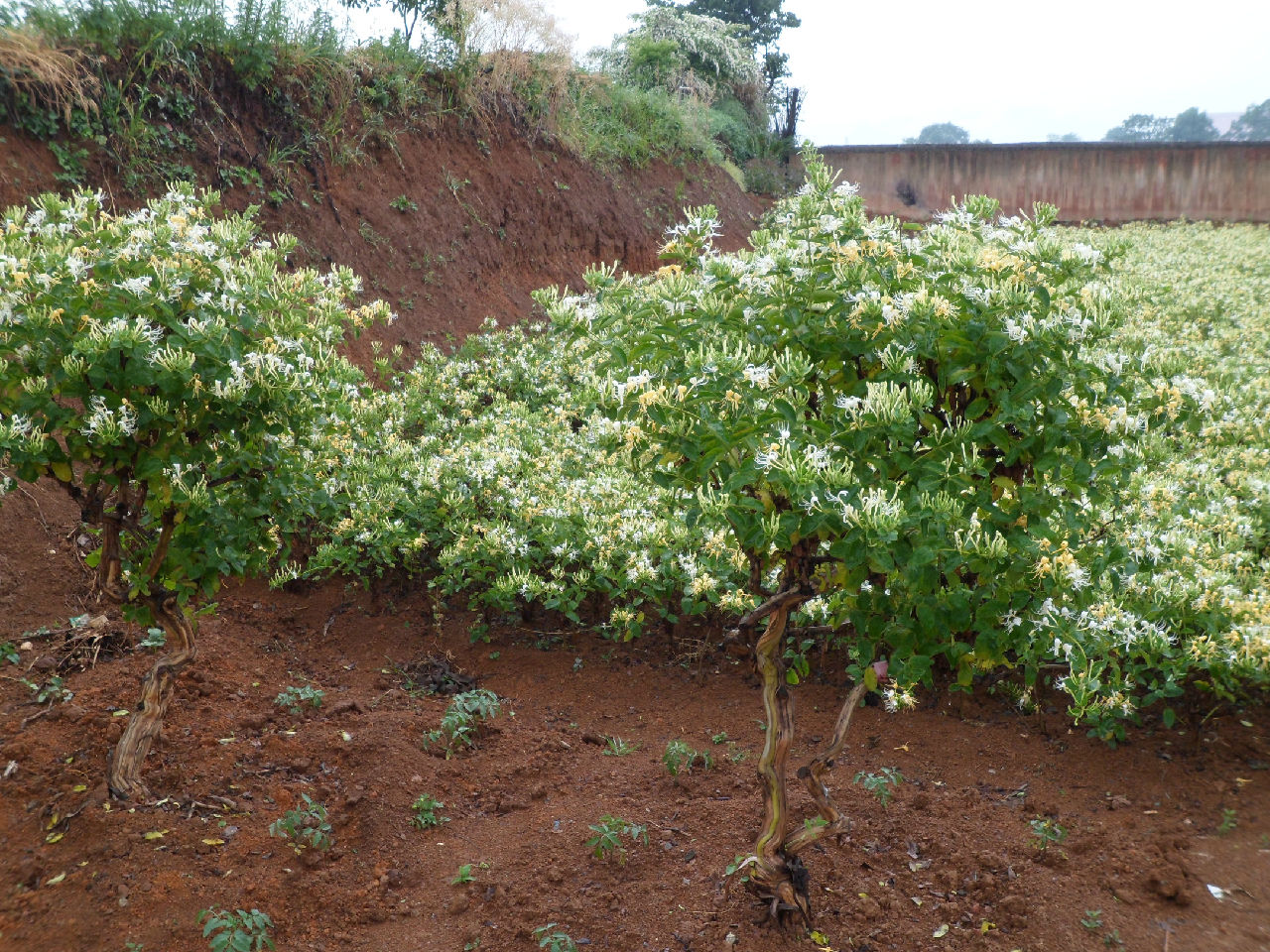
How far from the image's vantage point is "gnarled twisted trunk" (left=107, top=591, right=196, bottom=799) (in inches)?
134

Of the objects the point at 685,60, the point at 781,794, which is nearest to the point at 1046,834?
→ the point at 781,794

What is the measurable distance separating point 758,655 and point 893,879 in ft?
3.30

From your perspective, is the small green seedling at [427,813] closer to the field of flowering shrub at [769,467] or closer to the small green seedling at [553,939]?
the small green seedling at [553,939]

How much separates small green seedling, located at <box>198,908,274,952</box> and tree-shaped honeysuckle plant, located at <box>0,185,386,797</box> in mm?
746

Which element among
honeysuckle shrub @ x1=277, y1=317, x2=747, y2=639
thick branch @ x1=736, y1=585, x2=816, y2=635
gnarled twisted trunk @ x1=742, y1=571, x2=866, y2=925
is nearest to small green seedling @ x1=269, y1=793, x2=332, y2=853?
honeysuckle shrub @ x1=277, y1=317, x2=747, y2=639

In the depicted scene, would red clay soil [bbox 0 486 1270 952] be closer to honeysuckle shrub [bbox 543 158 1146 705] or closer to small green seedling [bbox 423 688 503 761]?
small green seedling [bbox 423 688 503 761]

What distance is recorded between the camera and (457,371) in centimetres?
859

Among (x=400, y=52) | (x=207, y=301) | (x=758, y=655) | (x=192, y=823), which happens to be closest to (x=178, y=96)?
(x=400, y=52)

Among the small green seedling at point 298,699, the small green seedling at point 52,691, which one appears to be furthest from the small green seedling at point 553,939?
the small green seedling at point 52,691

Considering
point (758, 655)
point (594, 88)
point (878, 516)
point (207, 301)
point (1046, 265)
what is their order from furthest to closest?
1. point (594, 88)
2. point (207, 301)
3. point (758, 655)
4. point (1046, 265)
5. point (878, 516)

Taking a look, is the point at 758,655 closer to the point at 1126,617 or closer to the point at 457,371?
the point at 1126,617

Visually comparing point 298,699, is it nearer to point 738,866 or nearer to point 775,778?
point 738,866

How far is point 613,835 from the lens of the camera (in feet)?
10.6

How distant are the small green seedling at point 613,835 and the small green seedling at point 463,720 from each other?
0.85 metres
